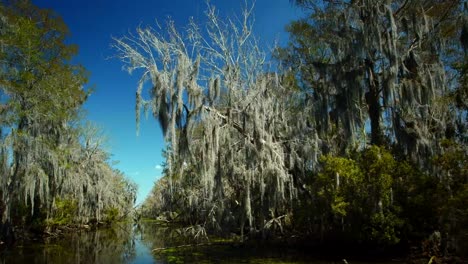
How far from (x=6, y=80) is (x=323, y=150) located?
13.9 meters

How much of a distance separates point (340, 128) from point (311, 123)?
4.88 feet

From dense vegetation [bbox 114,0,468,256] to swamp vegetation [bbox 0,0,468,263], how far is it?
0.19 feet

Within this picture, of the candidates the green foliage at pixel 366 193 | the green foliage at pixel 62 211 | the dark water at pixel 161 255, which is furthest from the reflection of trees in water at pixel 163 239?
the green foliage at pixel 366 193

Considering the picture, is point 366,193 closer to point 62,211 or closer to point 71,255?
point 71,255

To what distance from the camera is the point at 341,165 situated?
512 inches

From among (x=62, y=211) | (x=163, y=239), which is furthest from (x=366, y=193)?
(x=62, y=211)

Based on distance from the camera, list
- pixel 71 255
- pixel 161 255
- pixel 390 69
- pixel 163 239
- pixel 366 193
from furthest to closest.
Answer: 1. pixel 163 239
2. pixel 71 255
3. pixel 161 255
4. pixel 390 69
5. pixel 366 193

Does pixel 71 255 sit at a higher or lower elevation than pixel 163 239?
higher

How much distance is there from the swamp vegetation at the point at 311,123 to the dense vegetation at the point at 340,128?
0.06 m

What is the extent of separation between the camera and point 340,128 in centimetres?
1777

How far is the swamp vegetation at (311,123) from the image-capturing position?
42.0ft

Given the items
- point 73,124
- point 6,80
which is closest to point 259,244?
point 6,80

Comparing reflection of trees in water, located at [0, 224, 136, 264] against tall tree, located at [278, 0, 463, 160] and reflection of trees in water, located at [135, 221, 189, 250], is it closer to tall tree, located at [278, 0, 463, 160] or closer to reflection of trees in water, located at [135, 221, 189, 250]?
reflection of trees in water, located at [135, 221, 189, 250]

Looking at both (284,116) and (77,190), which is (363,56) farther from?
(77,190)
